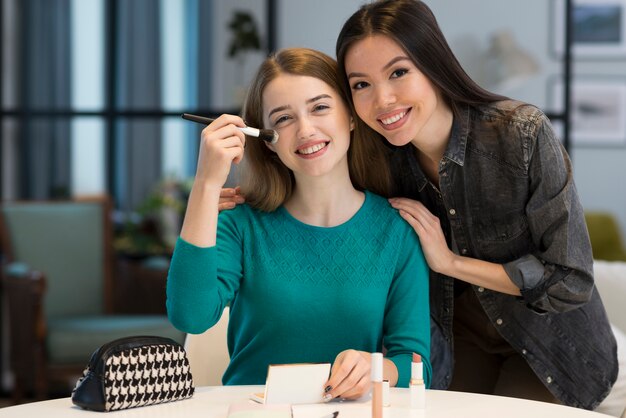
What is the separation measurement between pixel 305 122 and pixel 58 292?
3.14 m

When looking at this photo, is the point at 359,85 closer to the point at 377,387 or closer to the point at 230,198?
the point at 230,198

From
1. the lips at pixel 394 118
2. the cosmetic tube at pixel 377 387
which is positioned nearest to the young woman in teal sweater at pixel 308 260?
the lips at pixel 394 118

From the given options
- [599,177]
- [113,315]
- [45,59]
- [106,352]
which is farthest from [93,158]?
[106,352]

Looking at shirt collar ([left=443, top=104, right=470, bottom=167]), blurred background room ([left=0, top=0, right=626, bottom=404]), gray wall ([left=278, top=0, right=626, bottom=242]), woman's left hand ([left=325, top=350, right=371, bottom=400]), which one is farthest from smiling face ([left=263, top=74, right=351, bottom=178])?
gray wall ([left=278, top=0, right=626, bottom=242])

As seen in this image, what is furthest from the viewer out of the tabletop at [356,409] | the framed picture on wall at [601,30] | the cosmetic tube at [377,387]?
the framed picture on wall at [601,30]

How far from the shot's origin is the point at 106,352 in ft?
5.01

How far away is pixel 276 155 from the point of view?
2.08 meters

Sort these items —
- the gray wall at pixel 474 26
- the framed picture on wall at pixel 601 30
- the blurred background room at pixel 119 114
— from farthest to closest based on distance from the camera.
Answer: the framed picture on wall at pixel 601 30 → the gray wall at pixel 474 26 → the blurred background room at pixel 119 114

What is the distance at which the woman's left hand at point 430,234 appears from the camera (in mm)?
1961

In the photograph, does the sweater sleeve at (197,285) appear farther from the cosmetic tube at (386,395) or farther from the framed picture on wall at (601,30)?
the framed picture on wall at (601,30)

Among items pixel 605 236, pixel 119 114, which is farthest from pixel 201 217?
pixel 605 236

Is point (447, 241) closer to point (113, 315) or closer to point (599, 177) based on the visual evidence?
point (113, 315)

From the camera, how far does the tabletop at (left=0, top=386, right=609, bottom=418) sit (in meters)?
1.50

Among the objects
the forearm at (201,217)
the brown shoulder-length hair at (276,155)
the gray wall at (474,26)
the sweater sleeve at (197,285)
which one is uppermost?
the gray wall at (474,26)
